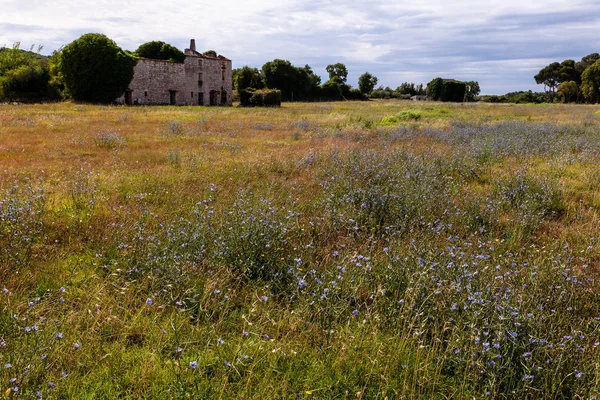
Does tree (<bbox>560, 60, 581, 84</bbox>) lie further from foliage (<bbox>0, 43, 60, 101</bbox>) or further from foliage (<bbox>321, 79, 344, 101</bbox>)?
foliage (<bbox>0, 43, 60, 101</bbox>)

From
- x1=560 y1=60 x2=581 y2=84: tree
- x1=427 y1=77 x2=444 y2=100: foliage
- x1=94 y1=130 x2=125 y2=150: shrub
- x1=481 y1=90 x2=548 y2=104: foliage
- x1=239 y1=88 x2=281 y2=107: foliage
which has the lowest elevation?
x1=94 y1=130 x2=125 y2=150: shrub

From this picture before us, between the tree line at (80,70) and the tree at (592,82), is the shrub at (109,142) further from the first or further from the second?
the tree at (592,82)

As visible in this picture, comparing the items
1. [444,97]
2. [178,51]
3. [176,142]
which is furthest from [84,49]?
[444,97]

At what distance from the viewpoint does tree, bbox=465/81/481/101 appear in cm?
7538

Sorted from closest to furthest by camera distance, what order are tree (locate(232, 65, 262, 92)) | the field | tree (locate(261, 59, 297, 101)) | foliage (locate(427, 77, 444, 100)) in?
the field < tree (locate(261, 59, 297, 101)) < tree (locate(232, 65, 262, 92)) < foliage (locate(427, 77, 444, 100))

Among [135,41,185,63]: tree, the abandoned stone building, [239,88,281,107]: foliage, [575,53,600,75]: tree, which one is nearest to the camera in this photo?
the abandoned stone building

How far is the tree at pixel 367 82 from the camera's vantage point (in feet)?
305

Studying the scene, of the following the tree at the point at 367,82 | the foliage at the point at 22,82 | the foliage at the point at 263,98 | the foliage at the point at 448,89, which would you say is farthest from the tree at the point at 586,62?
the foliage at the point at 22,82

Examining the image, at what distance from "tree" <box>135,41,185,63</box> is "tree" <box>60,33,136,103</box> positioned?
30.5 ft

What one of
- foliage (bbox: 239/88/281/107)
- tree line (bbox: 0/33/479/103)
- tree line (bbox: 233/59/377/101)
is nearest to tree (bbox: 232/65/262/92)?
tree line (bbox: 233/59/377/101)

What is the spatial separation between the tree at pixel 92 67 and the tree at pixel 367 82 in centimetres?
6012

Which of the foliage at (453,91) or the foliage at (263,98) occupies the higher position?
the foliage at (453,91)

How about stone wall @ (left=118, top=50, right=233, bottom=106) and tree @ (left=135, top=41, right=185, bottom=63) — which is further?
tree @ (left=135, top=41, right=185, bottom=63)

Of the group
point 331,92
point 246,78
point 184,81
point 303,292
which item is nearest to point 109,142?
point 303,292
